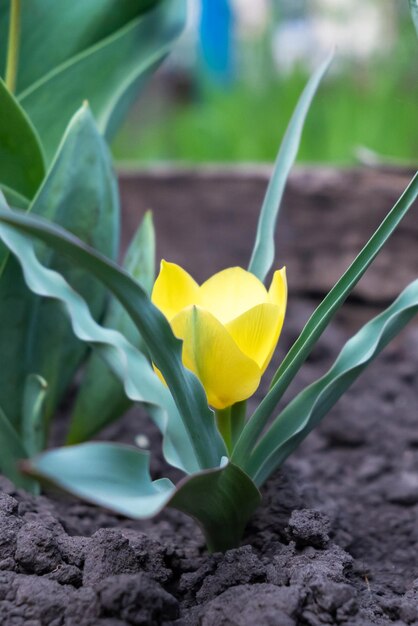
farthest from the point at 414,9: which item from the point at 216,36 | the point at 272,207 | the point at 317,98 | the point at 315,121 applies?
the point at 216,36

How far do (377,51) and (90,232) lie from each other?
2.00m

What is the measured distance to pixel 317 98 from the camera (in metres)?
2.58

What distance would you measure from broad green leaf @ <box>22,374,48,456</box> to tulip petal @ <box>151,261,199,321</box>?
297 mm

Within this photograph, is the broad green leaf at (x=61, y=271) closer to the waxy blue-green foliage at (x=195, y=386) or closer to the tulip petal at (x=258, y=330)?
the waxy blue-green foliage at (x=195, y=386)

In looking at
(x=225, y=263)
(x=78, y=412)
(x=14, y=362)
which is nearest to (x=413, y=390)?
(x=225, y=263)

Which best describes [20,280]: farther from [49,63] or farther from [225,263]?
[225,263]

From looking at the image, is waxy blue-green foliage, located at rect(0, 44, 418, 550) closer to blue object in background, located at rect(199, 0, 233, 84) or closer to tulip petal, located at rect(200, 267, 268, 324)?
tulip petal, located at rect(200, 267, 268, 324)

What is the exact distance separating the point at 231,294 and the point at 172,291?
6 centimetres

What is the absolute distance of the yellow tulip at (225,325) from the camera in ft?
2.36

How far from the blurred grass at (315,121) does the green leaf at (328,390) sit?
5.01 ft

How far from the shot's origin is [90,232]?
1077 millimetres

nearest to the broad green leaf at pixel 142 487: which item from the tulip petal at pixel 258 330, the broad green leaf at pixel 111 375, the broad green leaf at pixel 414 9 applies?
the tulip petal at pixel 258 330

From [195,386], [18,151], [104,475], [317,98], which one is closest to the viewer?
[104,475]

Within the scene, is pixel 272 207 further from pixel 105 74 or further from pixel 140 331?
pixel 105 74
